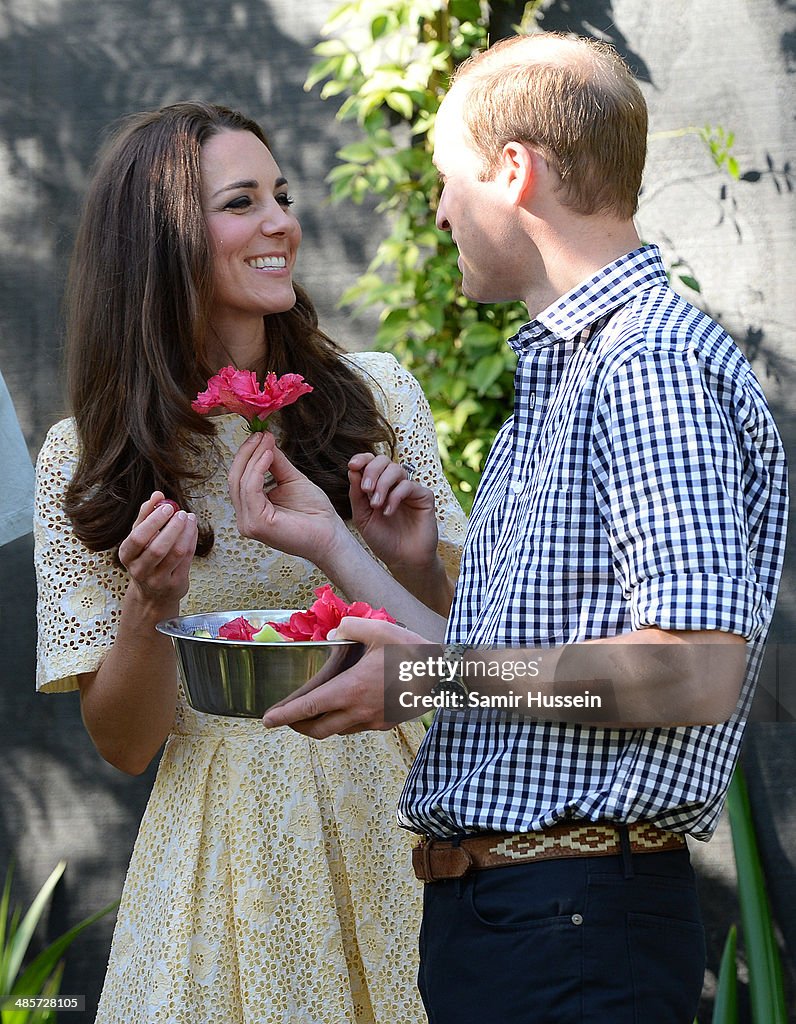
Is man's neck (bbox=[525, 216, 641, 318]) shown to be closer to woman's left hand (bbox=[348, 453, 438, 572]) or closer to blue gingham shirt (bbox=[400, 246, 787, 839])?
blue gingham shirt (bbox=[400, 246, 787, 839])

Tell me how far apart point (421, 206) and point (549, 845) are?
7.21ft

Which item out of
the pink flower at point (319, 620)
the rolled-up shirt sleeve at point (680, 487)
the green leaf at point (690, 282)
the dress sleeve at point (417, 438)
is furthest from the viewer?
the green leaf at point (690, 282)

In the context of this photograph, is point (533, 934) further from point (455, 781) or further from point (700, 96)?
point (700, 96)

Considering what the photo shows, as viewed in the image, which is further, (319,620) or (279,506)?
(279,506)

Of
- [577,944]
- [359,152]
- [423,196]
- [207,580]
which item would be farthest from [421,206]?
[577,944]

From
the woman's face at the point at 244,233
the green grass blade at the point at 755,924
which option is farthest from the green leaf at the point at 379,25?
the green grass blade at the point at 755,924

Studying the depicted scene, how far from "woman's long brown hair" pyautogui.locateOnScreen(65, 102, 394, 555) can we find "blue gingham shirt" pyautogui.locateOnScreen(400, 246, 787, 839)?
27.3 inches

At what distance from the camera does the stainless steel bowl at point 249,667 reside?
4.74 ft

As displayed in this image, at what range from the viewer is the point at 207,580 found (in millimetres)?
1997

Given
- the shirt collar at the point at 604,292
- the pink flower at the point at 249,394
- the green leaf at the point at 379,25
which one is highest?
the green leaf at the point at 379,25

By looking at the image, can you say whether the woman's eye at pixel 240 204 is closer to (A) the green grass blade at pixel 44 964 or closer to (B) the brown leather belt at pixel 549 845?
(B) the brown leather belt at pixel 549 845

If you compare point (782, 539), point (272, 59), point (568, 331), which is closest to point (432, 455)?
point (568, 331)

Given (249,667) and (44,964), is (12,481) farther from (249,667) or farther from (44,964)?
(44,964)

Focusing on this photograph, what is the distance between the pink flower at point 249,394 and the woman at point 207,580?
8.1 inches
